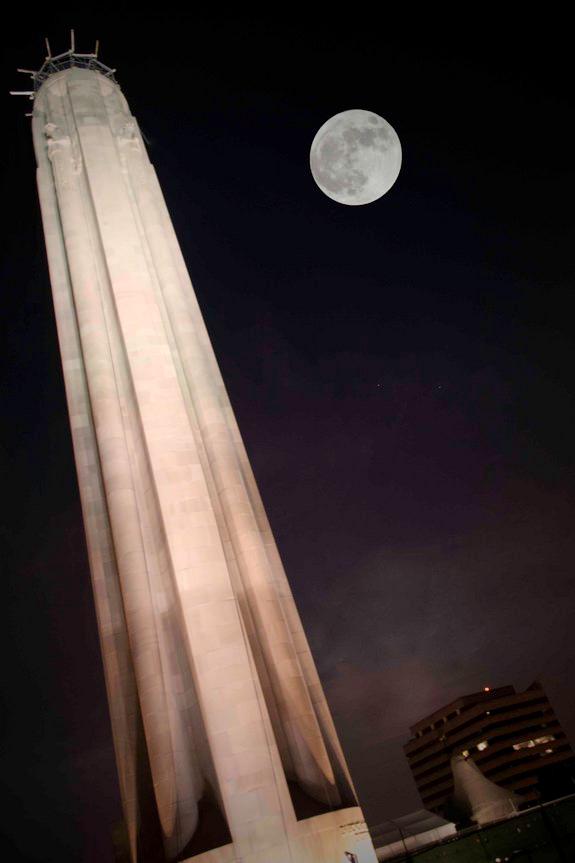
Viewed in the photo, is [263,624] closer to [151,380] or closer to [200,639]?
[200,639]

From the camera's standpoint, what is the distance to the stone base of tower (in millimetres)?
10938

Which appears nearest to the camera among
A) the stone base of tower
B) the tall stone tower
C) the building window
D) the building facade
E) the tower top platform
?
the stone base of tower

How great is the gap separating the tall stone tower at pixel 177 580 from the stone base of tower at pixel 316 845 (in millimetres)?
24

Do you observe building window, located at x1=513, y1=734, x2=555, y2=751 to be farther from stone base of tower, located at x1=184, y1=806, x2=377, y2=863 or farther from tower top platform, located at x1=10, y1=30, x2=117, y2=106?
tower top platform, located at x1=10, y1=30, x2=117, y2=106

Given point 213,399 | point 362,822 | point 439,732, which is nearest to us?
point 362,822

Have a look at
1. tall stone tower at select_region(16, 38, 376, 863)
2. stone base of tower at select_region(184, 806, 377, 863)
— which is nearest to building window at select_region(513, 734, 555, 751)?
stone base of tower at select_region(184, 806, 377, 863)

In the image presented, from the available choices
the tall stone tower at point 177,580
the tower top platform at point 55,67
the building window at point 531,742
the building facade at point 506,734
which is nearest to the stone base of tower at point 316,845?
the tall stone tower at point 177,580

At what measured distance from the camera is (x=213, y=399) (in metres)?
16.6

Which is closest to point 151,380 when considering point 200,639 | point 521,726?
point 200,639

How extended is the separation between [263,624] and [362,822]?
418 centimetres

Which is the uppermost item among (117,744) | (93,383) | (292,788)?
(93,383)

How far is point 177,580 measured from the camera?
13539mm

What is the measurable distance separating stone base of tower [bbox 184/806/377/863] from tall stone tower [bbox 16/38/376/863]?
2cm

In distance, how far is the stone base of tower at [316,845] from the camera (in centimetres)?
1094
